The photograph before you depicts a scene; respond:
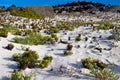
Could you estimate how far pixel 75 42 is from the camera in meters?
18.9

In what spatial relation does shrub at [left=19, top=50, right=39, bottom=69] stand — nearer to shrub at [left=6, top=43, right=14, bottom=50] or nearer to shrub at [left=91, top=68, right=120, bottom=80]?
shrub at [left=6, top=43, right=14, bottom=50]

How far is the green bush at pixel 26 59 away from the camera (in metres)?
13.7

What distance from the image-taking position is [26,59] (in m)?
13.9

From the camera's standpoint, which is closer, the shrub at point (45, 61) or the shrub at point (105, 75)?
the shrub at point (105, 75)

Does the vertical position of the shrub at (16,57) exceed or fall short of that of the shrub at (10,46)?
it falls short

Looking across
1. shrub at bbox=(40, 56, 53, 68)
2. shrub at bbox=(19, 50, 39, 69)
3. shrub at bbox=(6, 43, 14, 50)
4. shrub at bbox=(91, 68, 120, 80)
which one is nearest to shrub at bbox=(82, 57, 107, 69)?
shrub at bbox=(91, 68, 120, 80)

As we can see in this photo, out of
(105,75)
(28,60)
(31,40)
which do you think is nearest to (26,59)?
(28,60)

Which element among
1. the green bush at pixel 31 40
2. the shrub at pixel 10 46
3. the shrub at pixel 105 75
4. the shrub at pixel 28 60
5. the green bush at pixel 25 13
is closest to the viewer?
the shrub at pixel 105 75

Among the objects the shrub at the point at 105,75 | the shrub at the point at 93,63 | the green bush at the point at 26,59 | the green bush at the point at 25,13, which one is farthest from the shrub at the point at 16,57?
the green bush at the point at 25,13

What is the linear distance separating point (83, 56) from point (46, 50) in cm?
209

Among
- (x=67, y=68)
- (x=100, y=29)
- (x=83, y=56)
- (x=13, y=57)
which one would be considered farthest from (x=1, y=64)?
(x=100, y=29)

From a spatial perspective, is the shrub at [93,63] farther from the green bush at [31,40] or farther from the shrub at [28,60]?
the green bush at [31,40]

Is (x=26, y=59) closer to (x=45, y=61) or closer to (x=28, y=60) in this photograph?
(x=28, y=60)

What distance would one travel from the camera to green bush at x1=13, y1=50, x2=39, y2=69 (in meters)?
13.7
